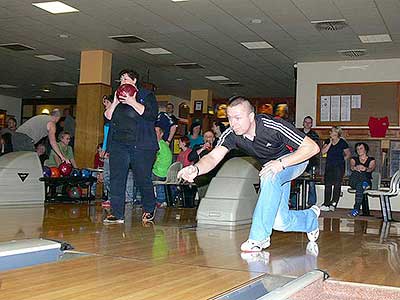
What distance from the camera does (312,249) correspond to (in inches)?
140

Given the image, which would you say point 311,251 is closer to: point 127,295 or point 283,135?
point 283,135

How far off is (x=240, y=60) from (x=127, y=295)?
9.17m

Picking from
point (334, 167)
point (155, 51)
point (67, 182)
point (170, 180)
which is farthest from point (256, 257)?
point (155, 51)

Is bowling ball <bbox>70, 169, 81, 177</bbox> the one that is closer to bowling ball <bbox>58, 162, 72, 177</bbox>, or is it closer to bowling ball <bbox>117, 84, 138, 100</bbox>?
bowling ball <bbox>58, 162, 72, 177</bbox>

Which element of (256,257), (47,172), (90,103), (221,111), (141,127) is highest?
(221,111)

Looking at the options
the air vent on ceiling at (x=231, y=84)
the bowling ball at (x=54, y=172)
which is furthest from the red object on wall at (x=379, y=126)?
the bowling ball at (x=54, y=172)

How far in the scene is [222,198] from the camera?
4.95 metres

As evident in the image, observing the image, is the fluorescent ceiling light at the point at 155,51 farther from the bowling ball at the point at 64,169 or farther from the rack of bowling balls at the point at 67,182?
the bowling ball at the point at 64,169

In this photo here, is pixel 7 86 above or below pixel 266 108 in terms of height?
above

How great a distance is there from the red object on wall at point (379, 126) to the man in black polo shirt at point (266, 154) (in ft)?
23.9

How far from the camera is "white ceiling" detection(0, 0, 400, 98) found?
24.6 ft

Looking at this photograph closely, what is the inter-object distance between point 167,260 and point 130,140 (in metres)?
1.76

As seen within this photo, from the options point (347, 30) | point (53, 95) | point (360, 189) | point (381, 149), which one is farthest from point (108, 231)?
point (53, 95)

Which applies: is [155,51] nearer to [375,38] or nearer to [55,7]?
[55,7]
